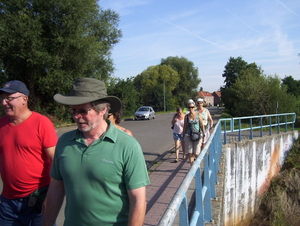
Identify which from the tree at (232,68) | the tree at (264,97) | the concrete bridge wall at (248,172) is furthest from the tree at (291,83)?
the concrete bridge wall at (248,172)

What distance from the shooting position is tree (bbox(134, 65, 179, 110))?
185ft

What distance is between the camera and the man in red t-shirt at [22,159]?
8.48ft

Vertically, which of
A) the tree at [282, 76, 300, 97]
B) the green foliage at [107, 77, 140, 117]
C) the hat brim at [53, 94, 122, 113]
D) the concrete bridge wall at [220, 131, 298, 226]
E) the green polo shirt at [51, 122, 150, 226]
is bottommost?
the concrete bridge wall at [220, 131, 298, 226]

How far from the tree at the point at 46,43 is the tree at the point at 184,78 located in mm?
43713

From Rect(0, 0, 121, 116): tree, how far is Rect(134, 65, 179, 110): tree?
117 ft

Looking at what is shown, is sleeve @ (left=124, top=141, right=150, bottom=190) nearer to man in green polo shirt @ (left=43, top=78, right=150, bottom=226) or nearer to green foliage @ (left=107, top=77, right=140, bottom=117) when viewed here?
man in green polo shirt @ (left=43, top=78, right=150, bottom=226)

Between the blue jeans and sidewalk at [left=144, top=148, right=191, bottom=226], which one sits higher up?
the blue jeans

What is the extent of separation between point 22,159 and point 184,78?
63.3 meters

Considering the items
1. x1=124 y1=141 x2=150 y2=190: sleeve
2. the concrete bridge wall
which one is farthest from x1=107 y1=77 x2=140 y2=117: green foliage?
x1=124 y1=141 x2=150 y2=190: sleeve

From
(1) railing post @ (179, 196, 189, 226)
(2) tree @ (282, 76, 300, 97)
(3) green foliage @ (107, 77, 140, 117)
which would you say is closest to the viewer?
(1) railing post @ (179, 196, 189, 226)

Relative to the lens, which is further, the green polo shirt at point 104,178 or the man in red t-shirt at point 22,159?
the man in red t-shirt at point 22,159

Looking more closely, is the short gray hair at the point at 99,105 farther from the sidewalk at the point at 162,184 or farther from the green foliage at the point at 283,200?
the green foliage at the point at 283,200

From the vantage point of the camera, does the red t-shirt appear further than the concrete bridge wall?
No

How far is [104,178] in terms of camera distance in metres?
1.75
